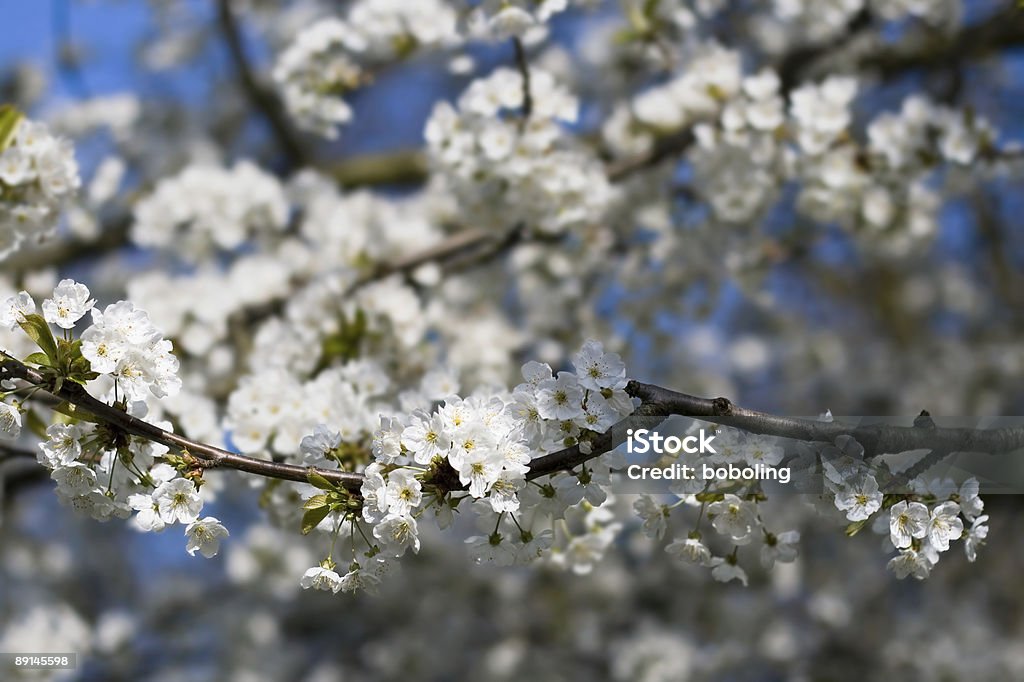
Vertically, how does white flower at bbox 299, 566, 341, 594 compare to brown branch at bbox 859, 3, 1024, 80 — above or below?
below

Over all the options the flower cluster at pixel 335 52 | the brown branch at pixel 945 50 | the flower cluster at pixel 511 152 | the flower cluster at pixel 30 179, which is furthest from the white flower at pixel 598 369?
the brown branch at pixel 945 50

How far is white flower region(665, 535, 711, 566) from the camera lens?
7.34 feet

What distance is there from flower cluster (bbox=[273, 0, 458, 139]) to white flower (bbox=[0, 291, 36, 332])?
2006mm

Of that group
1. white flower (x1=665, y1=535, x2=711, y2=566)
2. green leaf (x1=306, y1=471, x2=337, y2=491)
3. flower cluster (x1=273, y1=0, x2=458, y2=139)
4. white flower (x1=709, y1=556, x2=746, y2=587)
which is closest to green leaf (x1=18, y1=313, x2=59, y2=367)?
green leaf (x1=306, y1=471, x2=337, y2=491)

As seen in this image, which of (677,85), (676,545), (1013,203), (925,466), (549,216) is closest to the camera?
(925,466)

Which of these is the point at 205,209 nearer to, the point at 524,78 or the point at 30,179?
the point at 30,179

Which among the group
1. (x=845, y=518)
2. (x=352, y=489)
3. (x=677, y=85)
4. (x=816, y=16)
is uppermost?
(x=816, y=16)

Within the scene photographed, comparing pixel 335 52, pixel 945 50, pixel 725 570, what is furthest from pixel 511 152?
pixel 945 50

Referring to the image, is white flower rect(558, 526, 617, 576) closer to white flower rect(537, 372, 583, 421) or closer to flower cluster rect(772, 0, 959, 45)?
white flower rect(537, 372, 583, 421)

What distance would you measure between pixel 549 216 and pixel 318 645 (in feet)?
14.1

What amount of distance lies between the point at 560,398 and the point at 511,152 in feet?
5.37

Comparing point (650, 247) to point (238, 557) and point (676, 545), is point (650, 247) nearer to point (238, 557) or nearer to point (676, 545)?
point (676, 545)

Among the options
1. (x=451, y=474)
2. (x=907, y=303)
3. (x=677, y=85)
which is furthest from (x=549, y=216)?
(x=907, y=303)

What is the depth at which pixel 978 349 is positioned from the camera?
6434 mm
